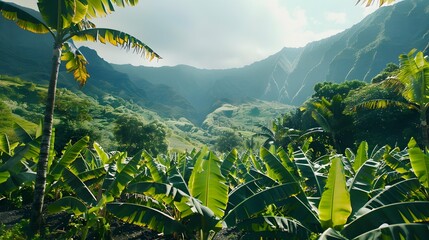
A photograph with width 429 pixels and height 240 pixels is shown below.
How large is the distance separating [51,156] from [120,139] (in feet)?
126

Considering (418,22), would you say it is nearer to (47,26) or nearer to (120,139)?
(120,139)

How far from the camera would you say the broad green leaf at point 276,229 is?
5445mm

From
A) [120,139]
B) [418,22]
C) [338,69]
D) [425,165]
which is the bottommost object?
[120,139]

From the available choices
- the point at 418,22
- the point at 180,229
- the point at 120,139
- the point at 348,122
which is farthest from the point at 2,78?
the point at 418,22

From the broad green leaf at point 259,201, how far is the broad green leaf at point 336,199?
849 millimetres

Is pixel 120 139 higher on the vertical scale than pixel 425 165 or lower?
lower

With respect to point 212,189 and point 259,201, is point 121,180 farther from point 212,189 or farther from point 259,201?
point 259,201

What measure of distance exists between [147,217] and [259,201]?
7.53ft

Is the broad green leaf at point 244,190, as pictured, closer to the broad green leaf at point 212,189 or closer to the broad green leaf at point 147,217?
the broad green leaf at point 212,189

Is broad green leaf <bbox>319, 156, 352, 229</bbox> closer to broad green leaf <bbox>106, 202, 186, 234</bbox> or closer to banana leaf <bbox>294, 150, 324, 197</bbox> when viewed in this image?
banana leaf <bbox>294, 150, 324, 197</bbox>

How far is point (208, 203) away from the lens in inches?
233

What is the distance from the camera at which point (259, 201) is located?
5.93 metres

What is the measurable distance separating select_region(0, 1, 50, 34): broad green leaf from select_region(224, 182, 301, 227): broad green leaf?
6347 millimetres

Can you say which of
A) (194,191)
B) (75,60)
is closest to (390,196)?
(194,191)
